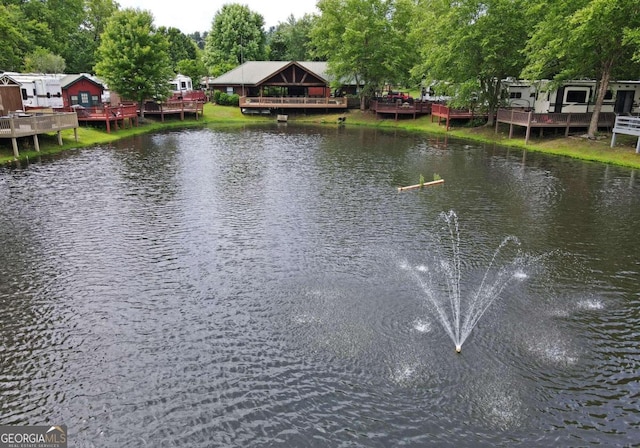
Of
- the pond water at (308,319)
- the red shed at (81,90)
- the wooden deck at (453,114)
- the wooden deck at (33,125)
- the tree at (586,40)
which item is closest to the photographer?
the pond water at (308,319)

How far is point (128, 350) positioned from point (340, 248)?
875cm

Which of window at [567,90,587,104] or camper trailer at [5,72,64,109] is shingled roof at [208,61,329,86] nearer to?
camper trailer at [5,72,64,109]

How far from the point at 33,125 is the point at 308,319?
102 feet

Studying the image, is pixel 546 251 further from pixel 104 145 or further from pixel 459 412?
pixel 104 145

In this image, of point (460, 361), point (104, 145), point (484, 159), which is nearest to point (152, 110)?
point (104, 145)

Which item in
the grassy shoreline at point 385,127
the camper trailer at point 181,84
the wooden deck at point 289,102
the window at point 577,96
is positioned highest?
the camper trailer at point 181,84

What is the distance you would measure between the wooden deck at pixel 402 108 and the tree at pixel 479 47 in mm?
10438

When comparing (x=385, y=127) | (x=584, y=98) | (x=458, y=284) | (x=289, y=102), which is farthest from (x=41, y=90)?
(x=584, y=98)

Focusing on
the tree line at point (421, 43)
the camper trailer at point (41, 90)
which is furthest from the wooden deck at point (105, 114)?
the camper trailer at point (41, 90)

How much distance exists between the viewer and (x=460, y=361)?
11.3 m

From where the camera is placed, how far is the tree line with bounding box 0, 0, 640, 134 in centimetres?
3334

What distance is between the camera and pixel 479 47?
4278cm

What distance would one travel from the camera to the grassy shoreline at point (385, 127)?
34175 mm

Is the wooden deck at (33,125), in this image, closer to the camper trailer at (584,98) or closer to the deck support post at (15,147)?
the deck support post at (15,147)
